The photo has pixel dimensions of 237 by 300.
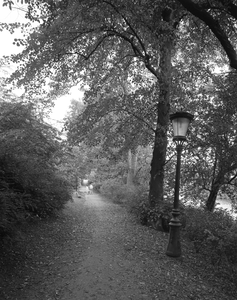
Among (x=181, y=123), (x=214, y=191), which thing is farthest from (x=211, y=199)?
(x=181, y=123)

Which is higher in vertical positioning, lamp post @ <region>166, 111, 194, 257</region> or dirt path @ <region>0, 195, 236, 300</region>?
lamp post @ <region>166, 111, 194, 257</region>

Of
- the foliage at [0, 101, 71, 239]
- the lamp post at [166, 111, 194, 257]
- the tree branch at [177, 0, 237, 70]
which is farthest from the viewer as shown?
the lamp post at [166, 111, 194, 257]

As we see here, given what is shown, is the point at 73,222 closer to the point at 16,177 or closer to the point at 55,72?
the point at 16,177

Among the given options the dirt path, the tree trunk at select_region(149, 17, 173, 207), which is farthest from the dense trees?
the dirt path

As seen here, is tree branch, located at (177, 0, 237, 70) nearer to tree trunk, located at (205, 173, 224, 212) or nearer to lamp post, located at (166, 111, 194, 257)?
lamp post, located at (166, 111, 194, 257)

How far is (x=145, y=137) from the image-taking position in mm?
10516

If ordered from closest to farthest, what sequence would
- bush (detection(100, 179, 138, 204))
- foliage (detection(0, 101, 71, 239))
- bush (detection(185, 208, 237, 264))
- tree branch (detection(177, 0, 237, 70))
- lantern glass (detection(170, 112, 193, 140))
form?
tree branch (detection(177, 0, 237, 70))
foliage (detection(0, 101, 71, 239))
bush (detection(185, 208, 237, 264))
lantern glass (detection(170, 112, 193, 140))
bush (detection(100, 179, 138, 204))

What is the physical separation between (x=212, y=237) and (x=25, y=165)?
15.6ft

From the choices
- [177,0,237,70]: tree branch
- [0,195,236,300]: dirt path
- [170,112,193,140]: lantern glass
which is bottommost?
[0,195,236,300]: dirt path

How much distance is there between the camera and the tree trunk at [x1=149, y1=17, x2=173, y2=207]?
8375 mm

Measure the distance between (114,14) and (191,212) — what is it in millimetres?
6763

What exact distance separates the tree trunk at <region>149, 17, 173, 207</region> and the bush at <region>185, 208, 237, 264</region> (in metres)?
1.82

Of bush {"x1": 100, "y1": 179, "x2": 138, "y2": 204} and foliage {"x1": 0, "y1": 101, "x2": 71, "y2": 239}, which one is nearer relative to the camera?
foliage {"x1": 0, "y1": 101, "x2": 71, "y2": 239}

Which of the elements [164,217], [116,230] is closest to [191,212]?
[164,217]
